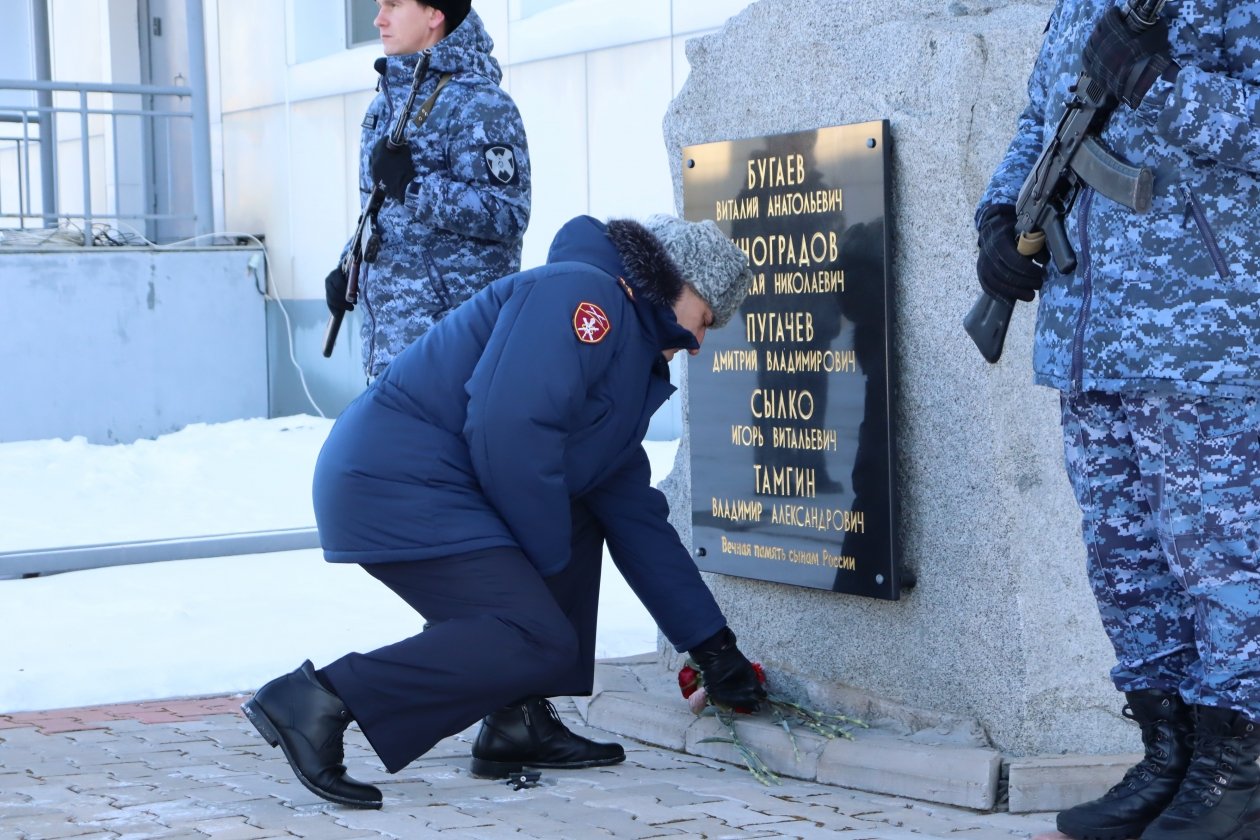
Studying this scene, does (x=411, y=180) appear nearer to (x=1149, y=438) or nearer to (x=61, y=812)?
(x=61, y=812)

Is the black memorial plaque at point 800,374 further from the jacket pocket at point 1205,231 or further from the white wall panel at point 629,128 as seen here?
the white wall panel at point 629,128

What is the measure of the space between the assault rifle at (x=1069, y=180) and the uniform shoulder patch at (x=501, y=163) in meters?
1.42

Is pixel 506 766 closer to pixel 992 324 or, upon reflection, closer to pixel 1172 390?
pixel 992 324

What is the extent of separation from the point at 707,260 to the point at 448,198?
90 centimetres

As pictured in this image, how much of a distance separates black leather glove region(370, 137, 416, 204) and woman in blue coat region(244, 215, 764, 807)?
748mm

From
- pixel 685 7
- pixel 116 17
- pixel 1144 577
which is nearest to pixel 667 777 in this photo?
pixel 1144 577

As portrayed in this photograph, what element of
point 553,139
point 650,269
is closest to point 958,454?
point 650,269

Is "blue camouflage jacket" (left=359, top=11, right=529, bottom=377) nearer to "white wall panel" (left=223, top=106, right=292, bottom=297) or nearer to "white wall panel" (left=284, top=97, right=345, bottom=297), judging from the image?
"white wall panel" (left=284, top=97, right=345, bottom=297)

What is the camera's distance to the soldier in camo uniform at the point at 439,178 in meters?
3.96

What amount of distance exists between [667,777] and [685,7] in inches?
187

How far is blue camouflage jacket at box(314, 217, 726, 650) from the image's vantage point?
3.10 metres

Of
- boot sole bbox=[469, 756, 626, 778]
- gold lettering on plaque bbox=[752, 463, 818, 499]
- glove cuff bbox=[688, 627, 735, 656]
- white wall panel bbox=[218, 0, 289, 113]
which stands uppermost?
white wall panel bbox=[218, 0, 289, 113]

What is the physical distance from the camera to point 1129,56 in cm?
255

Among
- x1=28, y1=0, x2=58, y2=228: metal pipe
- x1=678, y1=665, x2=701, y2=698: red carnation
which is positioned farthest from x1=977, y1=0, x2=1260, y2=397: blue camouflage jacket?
x1=28, y1=0, x2=58, y2=228: metal pipe
